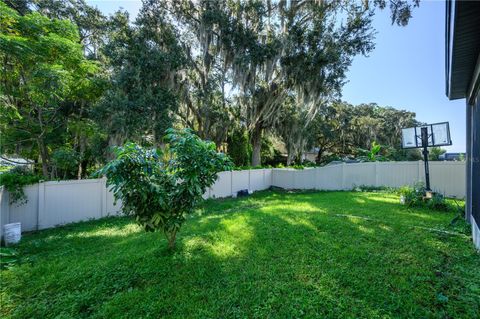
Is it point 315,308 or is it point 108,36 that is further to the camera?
point 108,36

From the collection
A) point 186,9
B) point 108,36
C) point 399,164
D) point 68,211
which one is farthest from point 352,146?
point 68,211

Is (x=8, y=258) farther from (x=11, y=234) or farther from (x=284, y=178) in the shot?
(x=284, y=178)

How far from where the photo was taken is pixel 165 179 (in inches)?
127

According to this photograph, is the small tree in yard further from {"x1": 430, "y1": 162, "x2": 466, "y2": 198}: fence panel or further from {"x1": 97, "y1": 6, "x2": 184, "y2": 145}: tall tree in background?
{"x1": 430, "y1": 162, "x2": 466, "y2": 198}: fence panel

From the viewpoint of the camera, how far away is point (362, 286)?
2.47 m

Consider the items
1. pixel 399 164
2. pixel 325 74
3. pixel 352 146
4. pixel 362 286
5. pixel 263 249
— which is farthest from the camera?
pixel 352 146

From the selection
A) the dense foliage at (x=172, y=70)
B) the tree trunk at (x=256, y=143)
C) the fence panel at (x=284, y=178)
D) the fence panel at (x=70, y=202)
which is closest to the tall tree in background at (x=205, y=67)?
the dense foliage at (x=172, y=70)

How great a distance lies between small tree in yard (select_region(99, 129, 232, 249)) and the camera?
283 centimetres

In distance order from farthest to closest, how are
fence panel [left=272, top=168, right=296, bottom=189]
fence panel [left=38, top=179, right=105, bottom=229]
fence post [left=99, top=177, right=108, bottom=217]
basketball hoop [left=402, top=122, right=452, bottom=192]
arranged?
fence panel [left=272, top=168, right=296, bottom=189]
basketball hoop [left=402, top=122, right=452, bottom=192]
fence post [left=99, top=177, right=108, bottom=217]
fence panel [left=38, top=179, right=105, bottom=229]

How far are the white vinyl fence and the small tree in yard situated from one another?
0.69 m

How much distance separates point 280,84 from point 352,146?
14.3 meters

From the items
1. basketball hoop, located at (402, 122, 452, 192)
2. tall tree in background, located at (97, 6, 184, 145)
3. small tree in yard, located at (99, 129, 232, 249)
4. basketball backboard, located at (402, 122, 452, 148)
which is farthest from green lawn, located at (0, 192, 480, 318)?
tall tree in background, located at (97, 6, 184, 145)

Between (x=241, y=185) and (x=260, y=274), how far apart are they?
794cm

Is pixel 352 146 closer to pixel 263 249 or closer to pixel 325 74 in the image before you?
pixel 325 74
